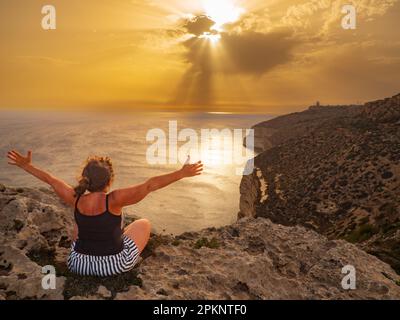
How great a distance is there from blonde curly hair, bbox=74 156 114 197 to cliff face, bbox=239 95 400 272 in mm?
9766

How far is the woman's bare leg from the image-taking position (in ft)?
26.6

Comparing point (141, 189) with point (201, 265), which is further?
point (201, 265)

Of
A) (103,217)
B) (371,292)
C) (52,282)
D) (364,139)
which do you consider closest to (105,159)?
(103,217)

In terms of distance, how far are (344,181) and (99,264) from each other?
45573 millimetres

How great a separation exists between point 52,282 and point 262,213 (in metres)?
43.7

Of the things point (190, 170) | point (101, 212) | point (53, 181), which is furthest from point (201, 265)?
point (53, 181)

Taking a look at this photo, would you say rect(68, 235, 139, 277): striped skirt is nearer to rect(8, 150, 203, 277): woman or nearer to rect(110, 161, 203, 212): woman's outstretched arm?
rect(8, 150, 203, 277): woman

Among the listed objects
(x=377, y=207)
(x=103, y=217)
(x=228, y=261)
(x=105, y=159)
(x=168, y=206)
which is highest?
(x=105, y=159)

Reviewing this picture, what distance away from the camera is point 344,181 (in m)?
47.6

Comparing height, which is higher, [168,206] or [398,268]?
[398,268]

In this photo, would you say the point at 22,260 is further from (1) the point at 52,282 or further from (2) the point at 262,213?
(2) the point at 262,213

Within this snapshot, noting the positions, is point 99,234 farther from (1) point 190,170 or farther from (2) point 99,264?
(1) point 190,170

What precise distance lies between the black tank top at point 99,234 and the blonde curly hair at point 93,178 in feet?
1.16
